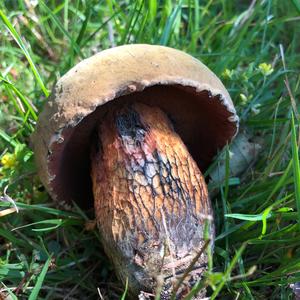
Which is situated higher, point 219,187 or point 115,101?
point 115,101

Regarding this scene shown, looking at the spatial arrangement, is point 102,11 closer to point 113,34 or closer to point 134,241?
point 113,34

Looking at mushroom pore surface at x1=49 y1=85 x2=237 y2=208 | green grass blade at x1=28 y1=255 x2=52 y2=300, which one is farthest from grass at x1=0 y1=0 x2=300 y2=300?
mushroom pore surface at x1=49 y1=85 x2=237 y2=208

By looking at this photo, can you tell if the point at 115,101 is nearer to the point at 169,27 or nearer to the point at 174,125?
the point at 174,125

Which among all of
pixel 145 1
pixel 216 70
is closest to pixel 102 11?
pixel 145 1

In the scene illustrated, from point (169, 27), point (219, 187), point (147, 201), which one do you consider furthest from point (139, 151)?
point (169, 27)

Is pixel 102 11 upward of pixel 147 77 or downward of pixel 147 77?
upward

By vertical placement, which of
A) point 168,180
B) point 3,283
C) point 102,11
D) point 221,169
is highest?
point 102,11
